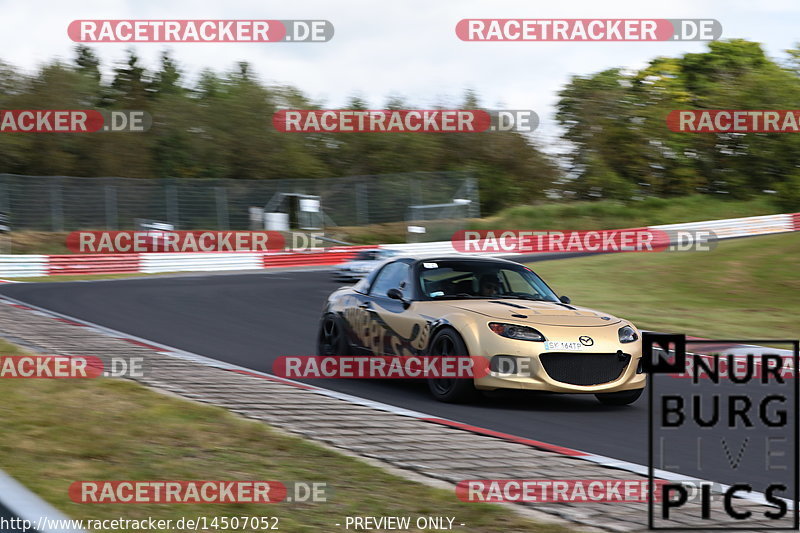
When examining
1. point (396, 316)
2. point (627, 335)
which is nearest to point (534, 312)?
point (627, 335)

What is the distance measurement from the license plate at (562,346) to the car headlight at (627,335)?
461mm

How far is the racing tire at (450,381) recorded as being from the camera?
26.6ft

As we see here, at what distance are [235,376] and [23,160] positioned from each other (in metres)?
34.2

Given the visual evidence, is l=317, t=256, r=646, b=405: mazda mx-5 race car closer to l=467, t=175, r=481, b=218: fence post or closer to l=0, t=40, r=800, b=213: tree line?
l=467, t=175, r=481, b=218: fence post

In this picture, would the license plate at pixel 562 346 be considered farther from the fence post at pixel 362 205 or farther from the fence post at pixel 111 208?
the fence post at pixel 362 205

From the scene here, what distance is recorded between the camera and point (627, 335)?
8406 millimetres

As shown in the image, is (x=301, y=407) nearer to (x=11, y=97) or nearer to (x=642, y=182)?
(x=11, y=97)

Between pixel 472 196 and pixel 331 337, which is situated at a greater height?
pixel 472 196

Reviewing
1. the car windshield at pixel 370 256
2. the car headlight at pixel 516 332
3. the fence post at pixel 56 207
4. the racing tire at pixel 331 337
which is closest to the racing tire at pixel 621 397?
the car headlight at pixel 516 332

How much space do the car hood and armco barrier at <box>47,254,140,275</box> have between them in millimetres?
20285

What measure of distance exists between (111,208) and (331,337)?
22.4 meters

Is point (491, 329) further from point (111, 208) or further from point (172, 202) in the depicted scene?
point (172, 202)

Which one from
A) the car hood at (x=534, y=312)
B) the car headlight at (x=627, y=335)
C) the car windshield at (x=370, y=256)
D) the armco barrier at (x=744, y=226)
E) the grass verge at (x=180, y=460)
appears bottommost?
the grass verge at (x=180, y=460)

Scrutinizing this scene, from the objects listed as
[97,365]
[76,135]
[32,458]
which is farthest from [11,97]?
[32,458]
